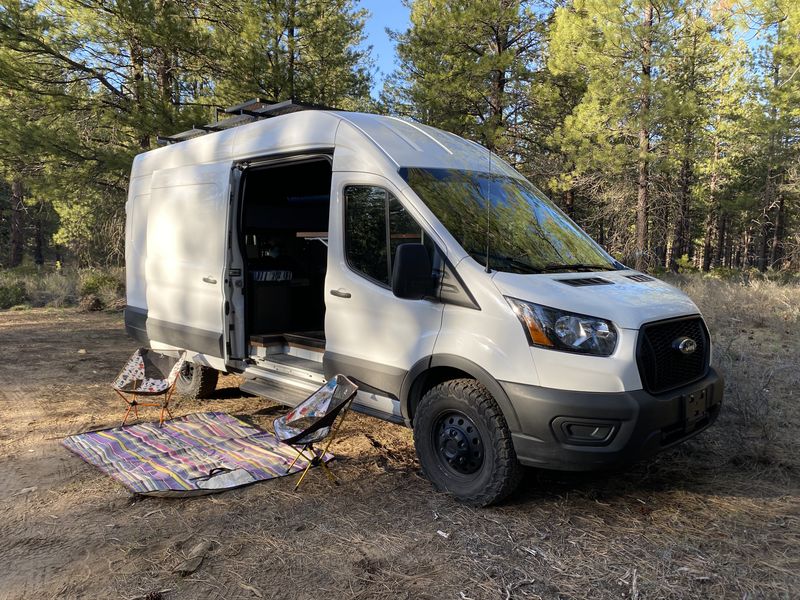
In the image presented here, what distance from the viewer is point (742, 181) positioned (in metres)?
27.1

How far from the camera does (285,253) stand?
6.55 m

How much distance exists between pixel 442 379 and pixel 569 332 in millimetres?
1009

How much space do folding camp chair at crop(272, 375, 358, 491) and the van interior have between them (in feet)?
4.77

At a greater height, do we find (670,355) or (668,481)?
(670,355)

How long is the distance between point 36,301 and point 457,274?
1508 centimetres

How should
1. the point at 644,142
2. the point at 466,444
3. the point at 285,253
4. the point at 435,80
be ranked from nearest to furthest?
the point at 466,444 → the point at 285,253 → the point at 644,142 → the point at 435,80

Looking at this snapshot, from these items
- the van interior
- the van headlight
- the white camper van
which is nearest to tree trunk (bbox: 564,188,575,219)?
the van interior

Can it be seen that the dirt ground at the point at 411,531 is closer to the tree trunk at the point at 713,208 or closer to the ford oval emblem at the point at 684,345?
the ford oval emblem at the point at 684,345

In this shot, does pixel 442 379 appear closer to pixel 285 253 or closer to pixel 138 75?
pixel 285 253

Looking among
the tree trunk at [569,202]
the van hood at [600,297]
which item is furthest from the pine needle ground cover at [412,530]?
the tree trunk at [569,202]

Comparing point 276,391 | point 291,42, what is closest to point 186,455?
point 276,391

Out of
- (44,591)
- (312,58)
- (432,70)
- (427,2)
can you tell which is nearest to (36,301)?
(312,58)

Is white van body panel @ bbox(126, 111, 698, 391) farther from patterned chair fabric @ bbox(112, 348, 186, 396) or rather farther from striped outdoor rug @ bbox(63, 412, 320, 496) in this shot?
striped outdoor rug @ bbox(63, 412, 320, 496)

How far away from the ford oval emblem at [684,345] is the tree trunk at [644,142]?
482 inches
